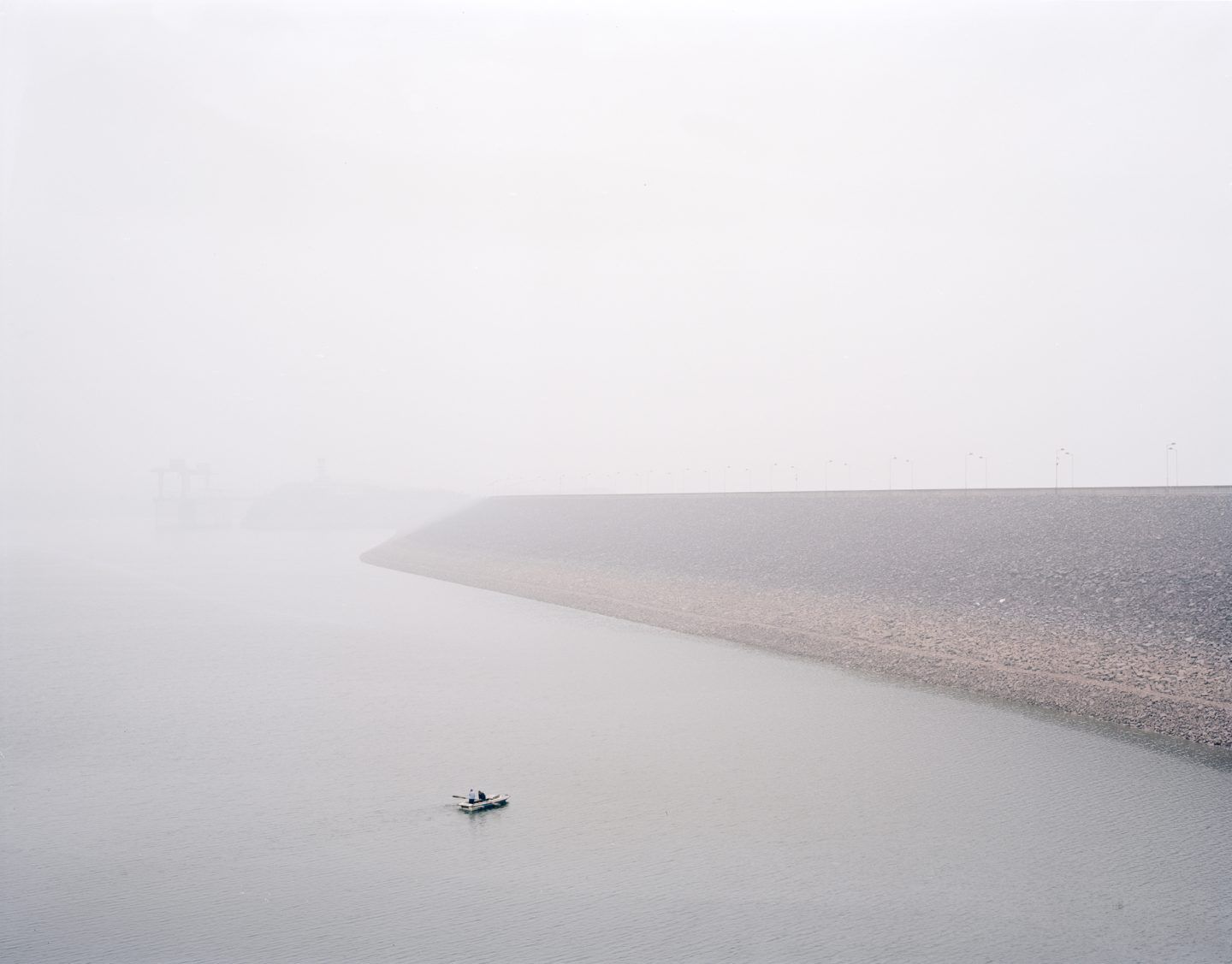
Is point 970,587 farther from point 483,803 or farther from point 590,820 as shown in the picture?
point 483,803

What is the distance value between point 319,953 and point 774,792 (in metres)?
8.28

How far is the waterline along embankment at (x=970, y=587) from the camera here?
2141cm

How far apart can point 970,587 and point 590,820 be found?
61.6 ft

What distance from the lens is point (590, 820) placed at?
14867mm

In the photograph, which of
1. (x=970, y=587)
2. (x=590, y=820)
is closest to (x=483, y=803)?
(x=590, y=820)

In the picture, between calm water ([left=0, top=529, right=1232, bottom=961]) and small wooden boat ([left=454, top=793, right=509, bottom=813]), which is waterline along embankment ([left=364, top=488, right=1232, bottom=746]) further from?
small wooden boat ([left=454, top=793, right=509, bottom=813])

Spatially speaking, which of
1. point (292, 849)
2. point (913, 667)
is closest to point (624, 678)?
point (913, 667)

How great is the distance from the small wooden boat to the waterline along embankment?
12.6 meters

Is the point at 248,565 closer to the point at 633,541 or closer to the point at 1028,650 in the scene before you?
the point at 633,541

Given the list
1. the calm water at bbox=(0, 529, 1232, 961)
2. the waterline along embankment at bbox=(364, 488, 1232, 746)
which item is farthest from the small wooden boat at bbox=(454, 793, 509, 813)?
the waterline along embankment at bbox=(364, 488, 1232, 746)

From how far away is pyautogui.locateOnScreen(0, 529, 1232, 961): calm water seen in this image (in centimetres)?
1109

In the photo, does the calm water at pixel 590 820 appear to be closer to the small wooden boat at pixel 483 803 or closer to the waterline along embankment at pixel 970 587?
the small wooden boat at pixel 483 803

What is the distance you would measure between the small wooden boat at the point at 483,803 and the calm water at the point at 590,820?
0.17m

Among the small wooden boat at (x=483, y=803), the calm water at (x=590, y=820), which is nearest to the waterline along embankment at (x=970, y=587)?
the calm water at (x=590, y=820)
